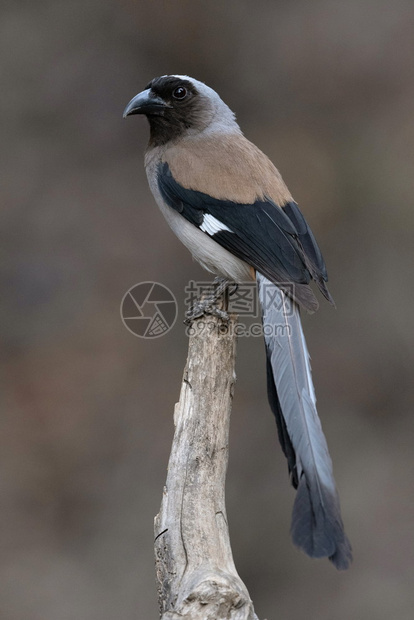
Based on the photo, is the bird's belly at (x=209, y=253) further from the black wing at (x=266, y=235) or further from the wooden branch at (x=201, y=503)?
the wooden branch at (x=201, y=503)

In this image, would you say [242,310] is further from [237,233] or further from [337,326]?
[337,326]

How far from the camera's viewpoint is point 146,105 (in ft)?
13.8

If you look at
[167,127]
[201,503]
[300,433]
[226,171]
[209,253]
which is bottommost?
[201,503]

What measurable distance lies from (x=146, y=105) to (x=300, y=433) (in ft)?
6.64

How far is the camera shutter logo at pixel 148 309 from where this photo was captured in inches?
263

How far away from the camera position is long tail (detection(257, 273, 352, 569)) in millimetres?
2834

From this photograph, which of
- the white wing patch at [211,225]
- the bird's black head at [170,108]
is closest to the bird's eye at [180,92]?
the bird's black head at [170,108]

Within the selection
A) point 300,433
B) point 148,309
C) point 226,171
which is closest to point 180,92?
point 226,171

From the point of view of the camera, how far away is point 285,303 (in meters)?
3.49

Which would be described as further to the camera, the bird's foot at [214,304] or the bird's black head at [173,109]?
the bird's black head at [173,109]

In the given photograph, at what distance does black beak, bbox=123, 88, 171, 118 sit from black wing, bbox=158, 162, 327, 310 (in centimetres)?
55

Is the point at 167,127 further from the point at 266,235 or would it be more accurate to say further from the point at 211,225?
the point at 266,235

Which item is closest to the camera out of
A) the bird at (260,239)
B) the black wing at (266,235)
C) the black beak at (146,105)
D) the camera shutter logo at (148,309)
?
the bird at (260,239)

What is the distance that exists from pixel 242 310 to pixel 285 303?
1.83 feet
